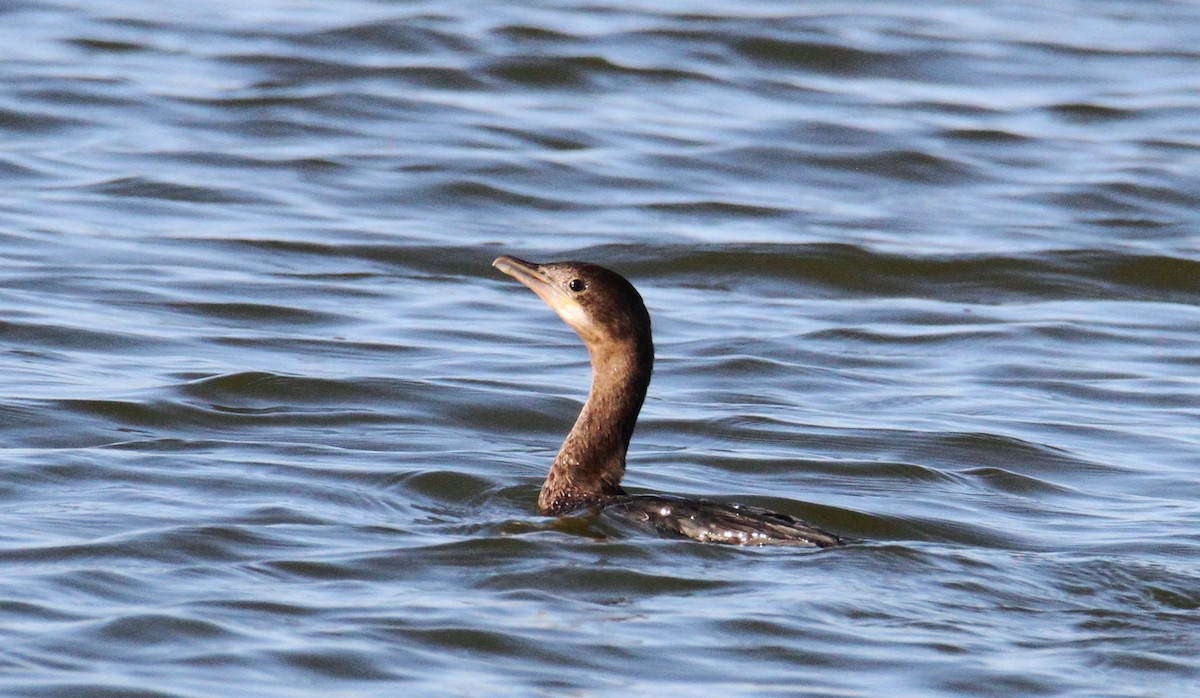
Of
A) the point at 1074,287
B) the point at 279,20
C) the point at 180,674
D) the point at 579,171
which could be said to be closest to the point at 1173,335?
the point at 1074,287

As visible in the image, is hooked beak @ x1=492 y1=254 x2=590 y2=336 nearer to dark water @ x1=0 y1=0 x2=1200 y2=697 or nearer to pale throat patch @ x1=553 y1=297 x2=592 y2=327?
pale throat patch @ x1=553 y1=297 x2=592 y2=327

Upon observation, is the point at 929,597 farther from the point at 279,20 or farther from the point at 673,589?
the point at 279,20

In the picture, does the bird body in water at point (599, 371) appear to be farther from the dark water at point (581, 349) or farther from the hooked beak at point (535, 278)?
the dark water at point (581, 349)

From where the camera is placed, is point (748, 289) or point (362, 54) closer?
point (748, 289)

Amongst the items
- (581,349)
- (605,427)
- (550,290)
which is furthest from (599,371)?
(581,349)

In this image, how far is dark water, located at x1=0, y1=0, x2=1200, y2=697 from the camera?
23.1ft

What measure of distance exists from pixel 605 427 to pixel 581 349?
141 inches

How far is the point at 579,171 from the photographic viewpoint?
17016 mm

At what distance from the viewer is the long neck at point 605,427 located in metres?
8.80

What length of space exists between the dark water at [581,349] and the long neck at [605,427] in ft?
1.08

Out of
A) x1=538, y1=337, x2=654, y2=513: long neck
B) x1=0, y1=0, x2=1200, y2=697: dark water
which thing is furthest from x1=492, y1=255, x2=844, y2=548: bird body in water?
x1=0, y1=0, x2=1200, y2=697: dark water

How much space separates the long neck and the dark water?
0.33m

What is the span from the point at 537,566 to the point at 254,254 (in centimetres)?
683

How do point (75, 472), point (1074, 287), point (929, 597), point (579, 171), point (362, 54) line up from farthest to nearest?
point (362, 54) → point (579, 171) → point (1074, 287) → point (75, 472) → point (929, 597)
